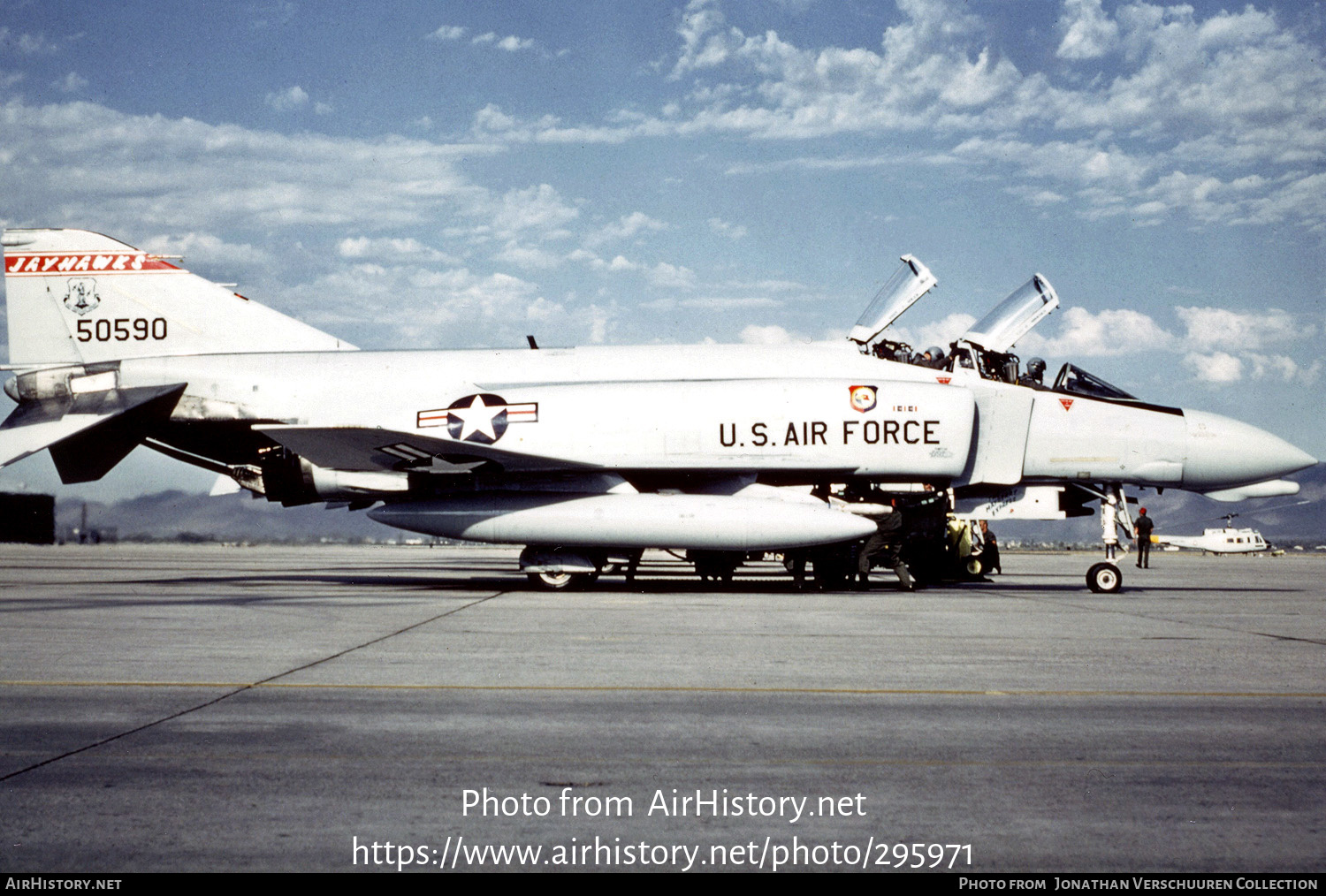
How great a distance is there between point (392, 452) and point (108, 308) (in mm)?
6642

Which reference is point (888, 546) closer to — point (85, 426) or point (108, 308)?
point (85, 426)

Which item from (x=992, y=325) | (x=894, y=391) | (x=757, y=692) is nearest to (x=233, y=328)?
(x=894, y=391)

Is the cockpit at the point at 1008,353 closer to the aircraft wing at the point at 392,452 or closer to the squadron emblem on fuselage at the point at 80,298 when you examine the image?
the aircraft wing at the point at 392,452

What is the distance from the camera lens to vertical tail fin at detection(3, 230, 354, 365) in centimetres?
1814

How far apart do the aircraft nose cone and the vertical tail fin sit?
559 inches

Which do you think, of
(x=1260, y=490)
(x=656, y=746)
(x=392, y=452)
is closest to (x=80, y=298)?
(x=392, y=452)

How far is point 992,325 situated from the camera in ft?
55.4

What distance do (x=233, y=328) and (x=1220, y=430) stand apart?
1632 cm

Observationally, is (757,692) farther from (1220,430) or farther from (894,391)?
(1220,430)

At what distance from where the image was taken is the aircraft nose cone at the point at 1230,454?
16.1 meters

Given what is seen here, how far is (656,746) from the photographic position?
5.16m

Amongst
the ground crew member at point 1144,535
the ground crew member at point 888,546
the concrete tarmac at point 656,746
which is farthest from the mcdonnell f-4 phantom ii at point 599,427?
the ground crew member at point 1144,535

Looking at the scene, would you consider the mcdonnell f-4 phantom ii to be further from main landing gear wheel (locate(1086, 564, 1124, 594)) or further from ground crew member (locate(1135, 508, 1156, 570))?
ground crew member (locate(1135, 508, 1156, 570))

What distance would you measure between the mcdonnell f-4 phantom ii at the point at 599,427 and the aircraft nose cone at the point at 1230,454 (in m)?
0.03
